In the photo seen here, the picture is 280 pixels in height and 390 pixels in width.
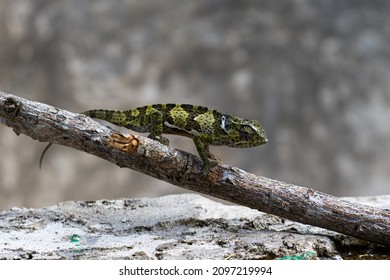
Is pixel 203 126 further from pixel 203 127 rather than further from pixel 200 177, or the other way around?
pixel 200 177

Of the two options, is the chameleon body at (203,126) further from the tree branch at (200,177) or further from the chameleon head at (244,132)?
the tree branch at (200,177)

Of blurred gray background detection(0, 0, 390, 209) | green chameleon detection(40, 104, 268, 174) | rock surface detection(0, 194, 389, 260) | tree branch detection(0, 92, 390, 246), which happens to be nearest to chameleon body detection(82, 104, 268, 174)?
green chameleon detection(40, 104, 268, 174)

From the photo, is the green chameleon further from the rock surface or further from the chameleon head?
→ the rock surface

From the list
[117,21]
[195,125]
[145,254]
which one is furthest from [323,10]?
[145,254]

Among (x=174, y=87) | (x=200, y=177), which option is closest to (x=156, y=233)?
(x=200, y=177)

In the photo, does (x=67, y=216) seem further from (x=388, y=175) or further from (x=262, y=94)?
(x=388, y=175)

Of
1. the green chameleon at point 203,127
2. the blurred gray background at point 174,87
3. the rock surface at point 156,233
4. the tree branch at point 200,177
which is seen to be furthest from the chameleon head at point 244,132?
the blurred gray background at point 174,87

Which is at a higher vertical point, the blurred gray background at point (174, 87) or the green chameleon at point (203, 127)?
the blurred gray background at point (174, 87)
